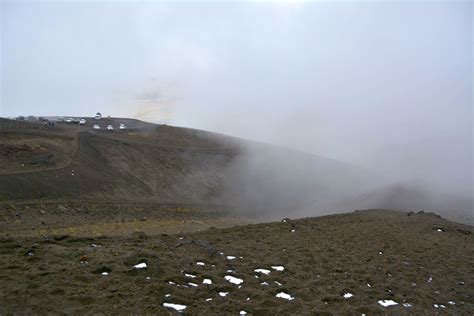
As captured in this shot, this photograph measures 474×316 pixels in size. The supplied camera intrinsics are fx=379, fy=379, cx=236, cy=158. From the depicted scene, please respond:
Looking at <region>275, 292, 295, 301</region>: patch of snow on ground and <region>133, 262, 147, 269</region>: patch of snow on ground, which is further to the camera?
<region>133, 262, 147, 269</region>: patch of snow on ground

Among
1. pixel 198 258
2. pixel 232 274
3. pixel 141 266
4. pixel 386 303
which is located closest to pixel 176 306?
pixel 141 266

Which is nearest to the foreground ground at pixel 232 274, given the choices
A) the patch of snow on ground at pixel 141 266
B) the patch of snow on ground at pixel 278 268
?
the patch of snow on ground at pixel 278 268

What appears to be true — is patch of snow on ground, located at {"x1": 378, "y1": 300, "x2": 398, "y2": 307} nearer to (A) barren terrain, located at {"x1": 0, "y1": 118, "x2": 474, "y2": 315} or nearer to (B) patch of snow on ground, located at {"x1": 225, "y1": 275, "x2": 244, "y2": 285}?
(A) barren terrain, located at {"x1": 0, "y1": 118, "x2": 474, "y2": 315}

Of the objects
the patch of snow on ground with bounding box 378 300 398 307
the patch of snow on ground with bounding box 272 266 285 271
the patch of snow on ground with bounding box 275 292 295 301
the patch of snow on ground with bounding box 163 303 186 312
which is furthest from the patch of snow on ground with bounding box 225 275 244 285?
the patch of snow on ground with bounding box 378 300 398 307

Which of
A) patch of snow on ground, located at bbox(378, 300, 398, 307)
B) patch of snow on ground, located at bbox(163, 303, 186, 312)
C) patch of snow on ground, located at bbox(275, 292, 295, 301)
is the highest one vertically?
patch of snow on ground, located at bbox(163, 303, 186, 312)

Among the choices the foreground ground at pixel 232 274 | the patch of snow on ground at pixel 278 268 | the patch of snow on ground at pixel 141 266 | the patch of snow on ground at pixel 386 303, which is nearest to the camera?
the foreground ground at pixel 232 274

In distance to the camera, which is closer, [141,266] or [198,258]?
[141,266]

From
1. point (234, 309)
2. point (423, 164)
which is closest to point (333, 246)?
point (234, 309)

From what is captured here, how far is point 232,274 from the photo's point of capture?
997 cm

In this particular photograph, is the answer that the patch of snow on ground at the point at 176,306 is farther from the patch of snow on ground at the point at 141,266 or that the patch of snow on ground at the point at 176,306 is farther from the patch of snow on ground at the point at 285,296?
the patch of snow on ground at the point at 285,296

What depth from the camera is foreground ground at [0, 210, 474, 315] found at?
7.91m

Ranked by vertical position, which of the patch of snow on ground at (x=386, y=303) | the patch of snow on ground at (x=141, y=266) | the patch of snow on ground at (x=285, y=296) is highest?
the patch of snow on ground at (x=141, y=266)

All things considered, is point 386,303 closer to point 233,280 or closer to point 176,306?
point 233,280

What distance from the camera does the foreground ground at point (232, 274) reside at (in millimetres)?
7910
